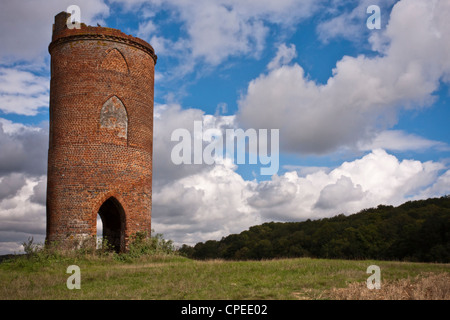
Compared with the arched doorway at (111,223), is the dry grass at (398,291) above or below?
below

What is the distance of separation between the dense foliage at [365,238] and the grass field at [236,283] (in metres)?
7.76

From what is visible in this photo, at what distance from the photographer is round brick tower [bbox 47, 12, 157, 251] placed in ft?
59.2

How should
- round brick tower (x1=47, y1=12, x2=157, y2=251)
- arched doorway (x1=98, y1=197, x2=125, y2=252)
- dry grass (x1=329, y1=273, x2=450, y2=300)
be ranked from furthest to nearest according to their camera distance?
arched doorway (x1=98, y1=197, x2=125, y2=252) < round brick tower (x1=47, y1=12, x2=157, y2=251) < dry grass (x1=329, y1=273, x2=450, y2=300)

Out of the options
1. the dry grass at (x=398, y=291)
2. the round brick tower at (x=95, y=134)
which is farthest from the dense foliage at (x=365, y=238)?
the dry grass at (x=398, y=291)

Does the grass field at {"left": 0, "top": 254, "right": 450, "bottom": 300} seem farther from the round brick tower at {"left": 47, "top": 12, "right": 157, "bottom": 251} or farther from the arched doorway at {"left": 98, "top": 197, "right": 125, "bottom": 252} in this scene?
the arched doorway at {"left": 98, "top": 197, "right": 125, "bottom": 252}

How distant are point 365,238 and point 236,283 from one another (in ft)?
113

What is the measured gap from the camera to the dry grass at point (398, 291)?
8312 mm

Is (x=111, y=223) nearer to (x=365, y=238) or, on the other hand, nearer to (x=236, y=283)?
(x=236, y=283)

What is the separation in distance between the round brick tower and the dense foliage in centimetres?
441

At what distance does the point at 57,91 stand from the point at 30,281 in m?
10.0

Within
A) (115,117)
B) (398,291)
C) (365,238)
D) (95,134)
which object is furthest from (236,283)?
(365,238)

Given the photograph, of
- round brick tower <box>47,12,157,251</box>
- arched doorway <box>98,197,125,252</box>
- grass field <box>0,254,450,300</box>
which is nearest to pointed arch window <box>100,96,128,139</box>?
round brick tower <box>47,12,157,251</box>

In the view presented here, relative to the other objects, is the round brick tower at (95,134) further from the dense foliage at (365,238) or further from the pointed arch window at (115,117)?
the dense foliage at (365,238)
